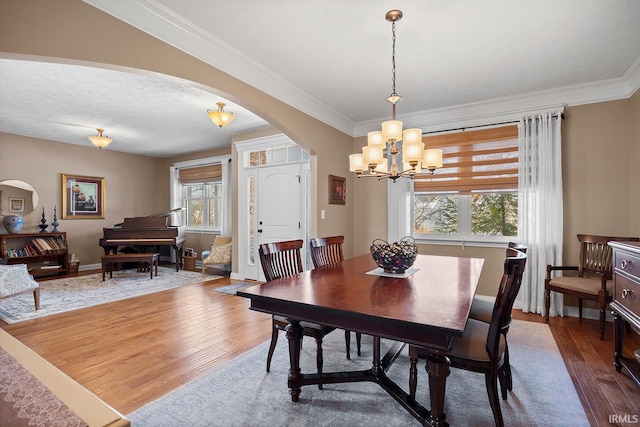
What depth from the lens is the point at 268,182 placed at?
5.07 meters

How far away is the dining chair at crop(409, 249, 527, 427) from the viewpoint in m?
1.47

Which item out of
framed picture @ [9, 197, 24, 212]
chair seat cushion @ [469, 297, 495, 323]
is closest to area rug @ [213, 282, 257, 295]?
chair seat cushion @ [469, 297, 495, 323]

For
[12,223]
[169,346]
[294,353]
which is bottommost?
[169,346]

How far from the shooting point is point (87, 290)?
466 cm

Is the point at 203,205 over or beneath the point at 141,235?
over

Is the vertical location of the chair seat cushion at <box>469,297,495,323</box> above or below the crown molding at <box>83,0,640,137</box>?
below

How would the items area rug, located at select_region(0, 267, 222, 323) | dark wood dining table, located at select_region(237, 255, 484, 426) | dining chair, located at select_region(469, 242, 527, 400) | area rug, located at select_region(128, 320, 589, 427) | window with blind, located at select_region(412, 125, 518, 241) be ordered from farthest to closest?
window with blind, located at select_region(412, 125, 518, 241) < area rug, located at select_region(0, 267, 222, 323) < dining chair, located at select_region(469, 242, 527, 400) < area rug, located at select_region(128, 320, 589, 427) < dark wood dining table, located at select_region(237, 255, 484, 426)

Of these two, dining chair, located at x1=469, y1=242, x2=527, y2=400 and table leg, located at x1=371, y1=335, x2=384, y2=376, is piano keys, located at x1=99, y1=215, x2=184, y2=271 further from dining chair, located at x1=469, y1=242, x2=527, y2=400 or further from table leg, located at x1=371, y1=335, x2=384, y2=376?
dining chair, located at x1=469, y1=242, x2=527, y2=400

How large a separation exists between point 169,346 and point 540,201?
4.16 m

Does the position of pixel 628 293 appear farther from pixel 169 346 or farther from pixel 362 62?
pixel 169 346

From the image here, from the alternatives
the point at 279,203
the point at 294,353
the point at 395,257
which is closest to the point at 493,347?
the point at 395,257

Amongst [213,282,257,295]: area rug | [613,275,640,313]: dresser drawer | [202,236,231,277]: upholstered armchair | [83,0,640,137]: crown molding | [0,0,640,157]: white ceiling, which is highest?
[0,0,640,157]: white ceiling

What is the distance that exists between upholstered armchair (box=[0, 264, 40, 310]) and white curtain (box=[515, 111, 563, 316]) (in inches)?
228

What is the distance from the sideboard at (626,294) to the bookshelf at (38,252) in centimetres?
762
